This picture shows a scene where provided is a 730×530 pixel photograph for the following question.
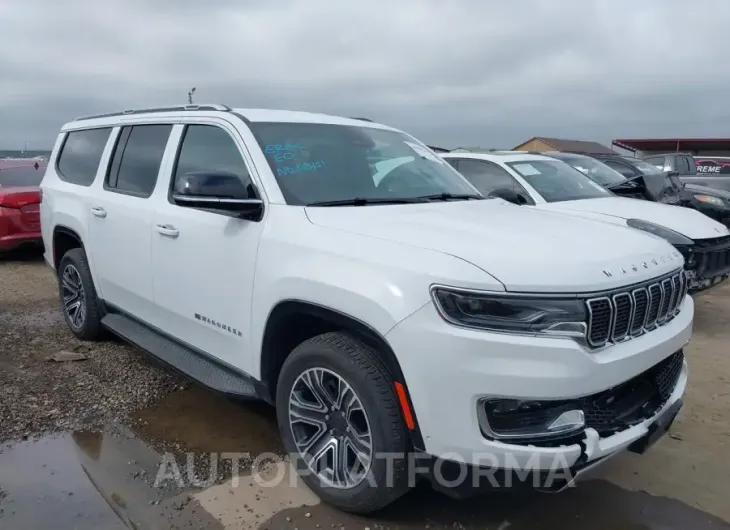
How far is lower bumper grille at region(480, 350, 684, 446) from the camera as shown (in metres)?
2.57

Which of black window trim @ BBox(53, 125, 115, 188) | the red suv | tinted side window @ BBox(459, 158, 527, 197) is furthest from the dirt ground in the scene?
the red suv

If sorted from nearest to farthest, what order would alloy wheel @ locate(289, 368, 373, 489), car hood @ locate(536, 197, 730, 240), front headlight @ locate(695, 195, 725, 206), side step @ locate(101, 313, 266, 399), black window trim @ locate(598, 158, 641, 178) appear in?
alloy wheel @ locate(289, 368, 373, 489) < side step @ locate(101, 313, 266, 399) < car hood @ locate(536, 197, 730, 240) < front headlight @ locate(695, 195, 725, 206) < black window trim @ locate(598, 158, 641, 178)

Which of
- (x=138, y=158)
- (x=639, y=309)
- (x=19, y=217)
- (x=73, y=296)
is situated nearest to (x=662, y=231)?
(x=639, y=309)

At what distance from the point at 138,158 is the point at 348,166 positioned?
1.70 metres

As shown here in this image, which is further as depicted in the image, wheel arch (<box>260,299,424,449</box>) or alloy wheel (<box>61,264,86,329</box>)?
alloy wheel (<box>61,264,86,329</box>)

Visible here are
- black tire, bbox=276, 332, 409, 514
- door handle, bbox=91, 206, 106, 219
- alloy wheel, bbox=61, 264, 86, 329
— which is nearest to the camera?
black tire, bbox=276, 332, 409, 514

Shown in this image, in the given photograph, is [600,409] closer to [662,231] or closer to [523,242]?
[523,242]

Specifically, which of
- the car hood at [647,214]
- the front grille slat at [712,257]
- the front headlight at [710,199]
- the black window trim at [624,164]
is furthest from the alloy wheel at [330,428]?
the front headlight at [710,199]

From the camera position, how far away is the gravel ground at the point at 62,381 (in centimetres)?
415

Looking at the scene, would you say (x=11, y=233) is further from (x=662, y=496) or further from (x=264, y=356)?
(x=662, y=496)

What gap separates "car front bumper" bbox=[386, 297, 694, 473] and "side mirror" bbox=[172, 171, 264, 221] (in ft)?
3.77

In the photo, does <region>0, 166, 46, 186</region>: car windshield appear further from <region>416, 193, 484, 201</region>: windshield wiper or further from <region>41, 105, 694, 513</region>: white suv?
<region>416, 193, 484, 201</region>: windshield wiper

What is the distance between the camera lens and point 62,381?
475cm

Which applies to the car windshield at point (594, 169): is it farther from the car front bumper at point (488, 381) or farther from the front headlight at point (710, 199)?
the car front bumper at point (488, 381)
